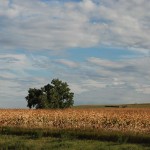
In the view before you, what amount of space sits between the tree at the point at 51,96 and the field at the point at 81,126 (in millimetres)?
22244

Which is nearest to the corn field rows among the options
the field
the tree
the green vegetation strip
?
the field

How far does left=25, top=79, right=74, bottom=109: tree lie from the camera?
71188 mm

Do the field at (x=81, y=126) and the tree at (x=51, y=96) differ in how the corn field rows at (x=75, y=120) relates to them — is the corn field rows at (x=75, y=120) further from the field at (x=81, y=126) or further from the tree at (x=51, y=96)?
the tree at (x=51, y=96)

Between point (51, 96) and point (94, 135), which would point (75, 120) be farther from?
point (51, 96)

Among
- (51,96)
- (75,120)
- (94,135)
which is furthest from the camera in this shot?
(51,96)

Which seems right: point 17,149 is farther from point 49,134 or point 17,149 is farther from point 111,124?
point 111,124

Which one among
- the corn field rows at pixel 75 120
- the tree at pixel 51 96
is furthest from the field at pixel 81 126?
the tree at pixel 51 96

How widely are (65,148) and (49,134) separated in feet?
26.6

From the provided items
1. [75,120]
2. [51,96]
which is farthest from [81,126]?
[51,96]

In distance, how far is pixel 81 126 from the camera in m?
38.2

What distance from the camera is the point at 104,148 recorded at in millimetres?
22141

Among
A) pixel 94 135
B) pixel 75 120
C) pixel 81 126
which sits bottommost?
pixel 94 135

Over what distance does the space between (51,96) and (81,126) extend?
33.7 m

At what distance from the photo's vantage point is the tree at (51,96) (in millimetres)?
71188
